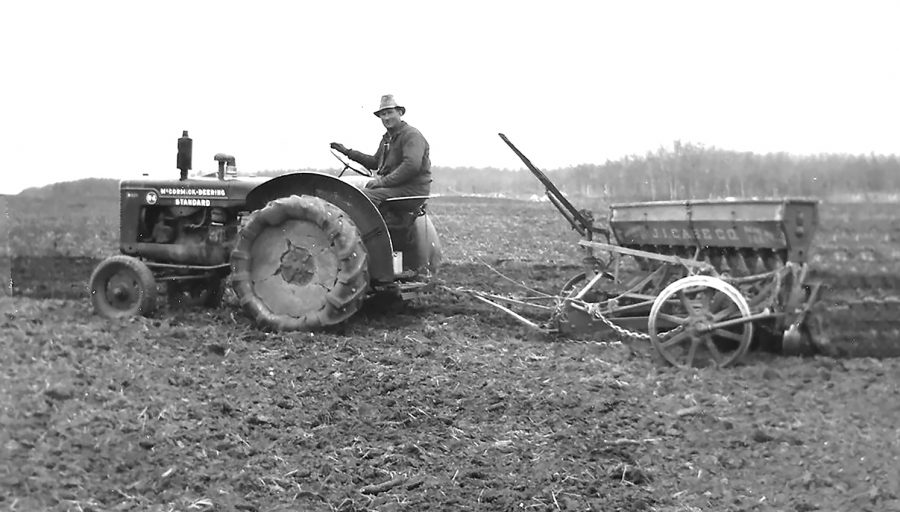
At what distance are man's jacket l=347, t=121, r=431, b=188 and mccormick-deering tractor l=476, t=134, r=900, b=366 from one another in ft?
5.09

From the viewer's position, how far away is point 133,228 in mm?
8047

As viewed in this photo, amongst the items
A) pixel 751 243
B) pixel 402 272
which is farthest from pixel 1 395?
pixel 751 243

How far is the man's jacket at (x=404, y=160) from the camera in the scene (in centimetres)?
714

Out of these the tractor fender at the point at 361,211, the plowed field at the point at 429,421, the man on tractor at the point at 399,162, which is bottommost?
the plowed field at the point at 429,421

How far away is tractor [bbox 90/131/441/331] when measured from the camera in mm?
6887

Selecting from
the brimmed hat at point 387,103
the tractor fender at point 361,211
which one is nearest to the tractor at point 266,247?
the tractor fender at point 361,211

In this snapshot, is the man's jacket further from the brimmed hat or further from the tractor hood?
the tractor hood

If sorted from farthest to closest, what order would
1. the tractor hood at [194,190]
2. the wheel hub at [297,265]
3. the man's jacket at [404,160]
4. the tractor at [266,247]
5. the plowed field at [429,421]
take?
the tractor hood at [194,190]
the man's jacket at [404,160]
the wheel hub at [297,265]
the tractor at [266,247]
the plowed field at [429,421]

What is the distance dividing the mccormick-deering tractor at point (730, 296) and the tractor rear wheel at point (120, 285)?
3.31m

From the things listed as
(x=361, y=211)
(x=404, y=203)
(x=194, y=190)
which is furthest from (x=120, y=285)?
(x=404, y=203)

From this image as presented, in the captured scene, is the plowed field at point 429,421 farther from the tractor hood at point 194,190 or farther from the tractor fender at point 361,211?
the tractor hood at point 194,190

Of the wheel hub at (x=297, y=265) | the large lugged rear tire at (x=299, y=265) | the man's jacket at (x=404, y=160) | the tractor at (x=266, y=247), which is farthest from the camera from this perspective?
the man's jacket at (x=404, y=160)

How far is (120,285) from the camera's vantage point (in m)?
7.42

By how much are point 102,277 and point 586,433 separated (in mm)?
4783
